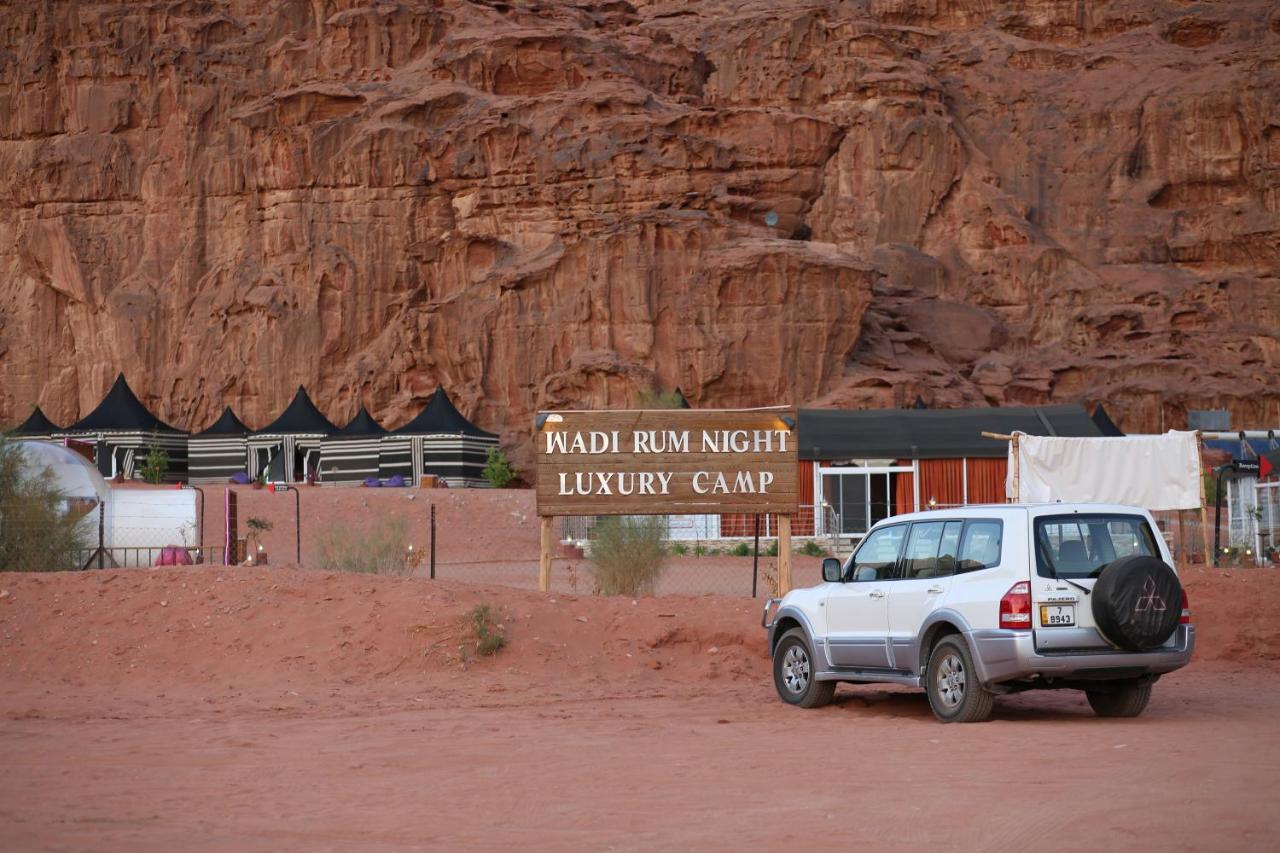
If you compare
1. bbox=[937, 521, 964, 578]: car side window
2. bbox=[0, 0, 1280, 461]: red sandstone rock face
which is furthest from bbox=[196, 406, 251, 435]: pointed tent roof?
bbox=[937, 521, 964, 578]: car side window

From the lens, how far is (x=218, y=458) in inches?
2655

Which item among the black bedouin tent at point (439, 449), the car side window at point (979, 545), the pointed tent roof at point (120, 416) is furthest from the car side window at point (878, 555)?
the pointed tent roof at point (120, 416)

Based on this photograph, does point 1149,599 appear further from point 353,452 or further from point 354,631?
point 353,452

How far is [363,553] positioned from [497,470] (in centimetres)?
3867

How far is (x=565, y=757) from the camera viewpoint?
11.4 metres

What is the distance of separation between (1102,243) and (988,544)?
7665cm

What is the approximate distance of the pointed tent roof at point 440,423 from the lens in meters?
61.7

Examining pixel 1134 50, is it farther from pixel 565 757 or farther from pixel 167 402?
pixel 565 757

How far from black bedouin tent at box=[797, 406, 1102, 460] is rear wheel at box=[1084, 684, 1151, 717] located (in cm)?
3101

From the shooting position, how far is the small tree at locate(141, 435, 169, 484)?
62.5 meters

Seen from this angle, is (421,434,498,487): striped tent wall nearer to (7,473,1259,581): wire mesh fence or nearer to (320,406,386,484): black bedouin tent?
(320,406,386,484): black bedouin tent

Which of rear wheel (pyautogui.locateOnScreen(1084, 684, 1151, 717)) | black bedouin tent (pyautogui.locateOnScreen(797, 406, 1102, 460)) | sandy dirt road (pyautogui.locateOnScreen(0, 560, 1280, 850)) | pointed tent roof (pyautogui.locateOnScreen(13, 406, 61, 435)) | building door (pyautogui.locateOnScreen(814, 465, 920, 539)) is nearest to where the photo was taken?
sandy dirt road (pyautogui.locateOnScreen(0, 560, 1280, 850))

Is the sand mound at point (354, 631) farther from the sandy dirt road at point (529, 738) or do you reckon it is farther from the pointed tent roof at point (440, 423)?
the pointed tent roof at point (440, 423)

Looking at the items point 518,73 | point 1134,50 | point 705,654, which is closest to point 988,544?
point 705,654
